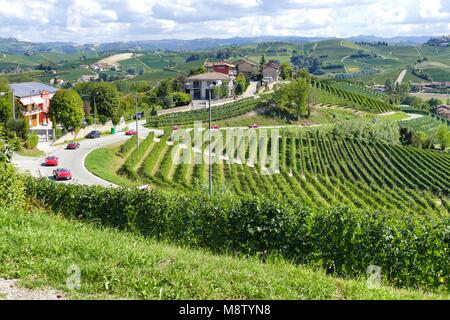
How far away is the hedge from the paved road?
54.8ft

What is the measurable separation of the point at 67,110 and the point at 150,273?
1770 inches

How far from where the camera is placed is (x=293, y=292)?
825 cm

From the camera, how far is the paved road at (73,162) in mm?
33978

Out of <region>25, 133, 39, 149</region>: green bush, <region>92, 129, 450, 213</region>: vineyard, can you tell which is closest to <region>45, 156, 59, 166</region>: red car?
<region>92, 129, 450, 213</region>: vineyard

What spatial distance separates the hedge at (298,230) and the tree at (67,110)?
126 ft

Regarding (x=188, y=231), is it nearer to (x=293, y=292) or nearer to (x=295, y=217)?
(x=295, y=217)

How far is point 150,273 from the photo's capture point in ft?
29.0

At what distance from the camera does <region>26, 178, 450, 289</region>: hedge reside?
1098 cm

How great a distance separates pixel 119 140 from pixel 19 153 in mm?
12964

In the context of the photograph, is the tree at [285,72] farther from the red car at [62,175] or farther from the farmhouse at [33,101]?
the red car at [62,175]

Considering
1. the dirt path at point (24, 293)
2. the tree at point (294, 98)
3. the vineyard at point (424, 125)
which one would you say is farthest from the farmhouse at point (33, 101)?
the vineyard at point (424, 125)

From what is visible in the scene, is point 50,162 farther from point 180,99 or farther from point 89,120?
point 180,99

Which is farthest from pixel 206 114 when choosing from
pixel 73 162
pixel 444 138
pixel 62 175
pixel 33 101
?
pixel 62 175
